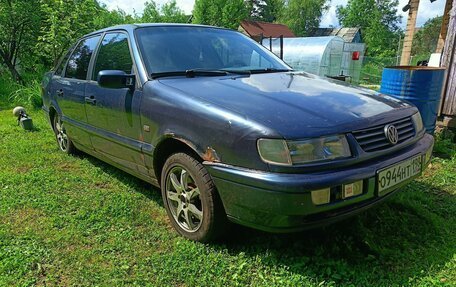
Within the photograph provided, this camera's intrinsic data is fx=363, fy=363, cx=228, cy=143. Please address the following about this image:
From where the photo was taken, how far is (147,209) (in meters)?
3.26

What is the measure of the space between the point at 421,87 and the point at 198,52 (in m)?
2.83

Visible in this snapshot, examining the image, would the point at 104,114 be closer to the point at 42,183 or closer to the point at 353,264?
the point at 42,183

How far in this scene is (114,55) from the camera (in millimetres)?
3463

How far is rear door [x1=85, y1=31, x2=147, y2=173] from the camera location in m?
3.02

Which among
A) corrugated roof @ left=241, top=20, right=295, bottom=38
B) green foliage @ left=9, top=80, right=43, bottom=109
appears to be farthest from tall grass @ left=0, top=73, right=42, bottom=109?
corrugated roof @ left=241, top=20, right=295, bottom=38

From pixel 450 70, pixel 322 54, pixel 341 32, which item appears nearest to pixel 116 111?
pixel 450 70

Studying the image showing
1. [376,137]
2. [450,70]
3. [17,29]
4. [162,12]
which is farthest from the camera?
[162,12]

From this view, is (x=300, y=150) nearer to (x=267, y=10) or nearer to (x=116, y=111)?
(x=116, y=111)

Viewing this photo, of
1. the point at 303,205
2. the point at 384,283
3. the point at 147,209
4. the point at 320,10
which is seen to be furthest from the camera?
the point at 320,10

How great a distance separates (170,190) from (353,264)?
142cm

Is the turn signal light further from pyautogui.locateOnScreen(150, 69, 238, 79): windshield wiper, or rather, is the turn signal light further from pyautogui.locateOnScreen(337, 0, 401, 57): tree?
pyautogui.locateOnScreen(337, 0, 401, 57): tree

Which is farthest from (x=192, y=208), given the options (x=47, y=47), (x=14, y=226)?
(x=47, y=47)

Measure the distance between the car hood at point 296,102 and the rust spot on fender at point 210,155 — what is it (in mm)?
288

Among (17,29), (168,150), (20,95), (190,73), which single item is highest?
(17,29)
